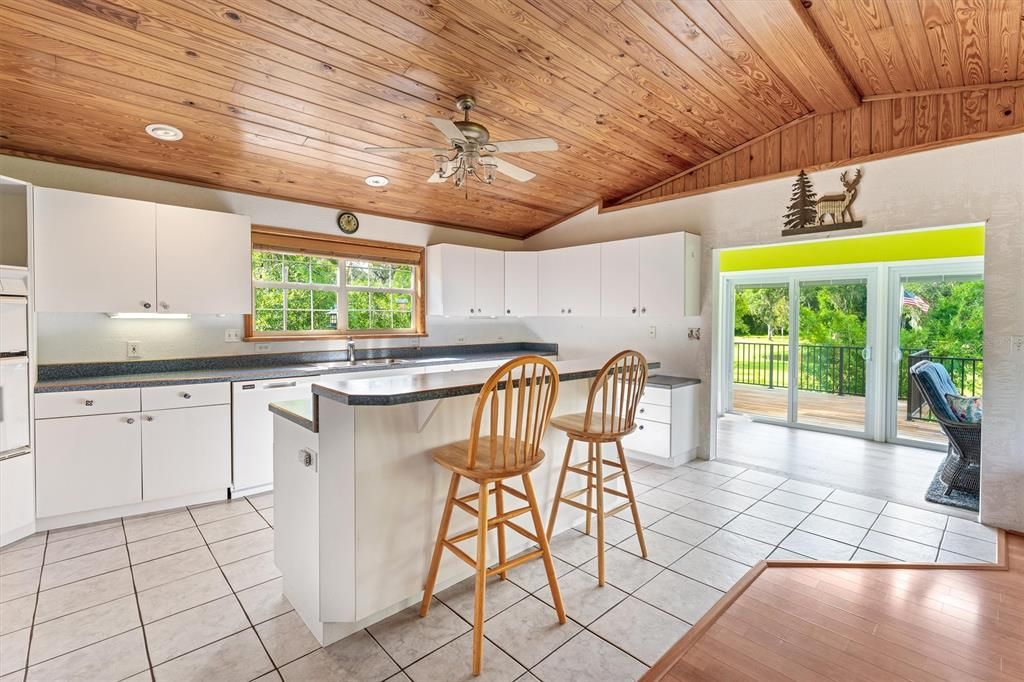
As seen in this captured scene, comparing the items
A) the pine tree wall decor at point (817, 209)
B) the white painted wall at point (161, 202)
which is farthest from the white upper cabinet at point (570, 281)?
the pine tree wall decor at point (817, 209)

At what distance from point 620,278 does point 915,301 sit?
3.01 m

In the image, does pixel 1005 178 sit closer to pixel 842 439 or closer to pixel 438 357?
pixel 842 439

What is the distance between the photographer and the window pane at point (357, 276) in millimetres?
4770

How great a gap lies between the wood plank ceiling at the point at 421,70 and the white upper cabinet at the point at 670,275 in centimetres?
86

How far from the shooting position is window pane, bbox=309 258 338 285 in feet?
14.9

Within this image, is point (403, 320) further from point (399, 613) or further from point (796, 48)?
point (796, 48)

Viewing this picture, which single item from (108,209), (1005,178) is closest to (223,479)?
(108,209)

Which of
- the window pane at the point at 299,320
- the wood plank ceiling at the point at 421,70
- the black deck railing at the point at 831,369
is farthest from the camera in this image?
the black deck railing at the point at 831,369

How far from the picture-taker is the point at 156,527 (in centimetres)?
305

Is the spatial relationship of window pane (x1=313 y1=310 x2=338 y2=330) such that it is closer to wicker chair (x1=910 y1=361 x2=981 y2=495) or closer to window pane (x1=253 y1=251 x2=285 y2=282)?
window pane (x1=253 y1=251 x2=285 y2=282)

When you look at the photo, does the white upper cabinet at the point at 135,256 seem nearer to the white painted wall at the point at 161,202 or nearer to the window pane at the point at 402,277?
the white painted wall at the point at 161,202

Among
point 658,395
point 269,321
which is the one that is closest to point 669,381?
point 658,395

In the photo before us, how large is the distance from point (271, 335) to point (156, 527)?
168 cm

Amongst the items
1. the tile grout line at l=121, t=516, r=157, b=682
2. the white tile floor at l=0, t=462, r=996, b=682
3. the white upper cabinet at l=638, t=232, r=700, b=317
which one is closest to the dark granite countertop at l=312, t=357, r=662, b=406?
the white tile floor at l=0, t=462, r=996, b=682
